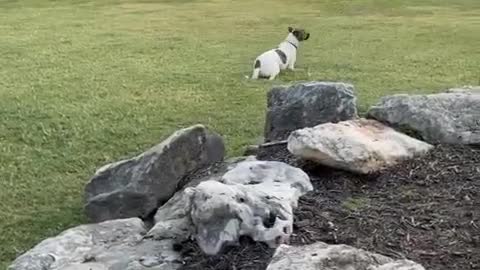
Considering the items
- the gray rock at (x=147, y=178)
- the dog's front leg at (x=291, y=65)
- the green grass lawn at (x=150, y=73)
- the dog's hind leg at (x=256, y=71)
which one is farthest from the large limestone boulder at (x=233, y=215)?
the dog's front leg at (x=291, y=65)

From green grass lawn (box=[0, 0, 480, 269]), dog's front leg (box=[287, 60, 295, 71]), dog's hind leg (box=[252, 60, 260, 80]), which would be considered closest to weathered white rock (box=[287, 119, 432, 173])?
green grass lawn (box=[0, 0, 480, 269])

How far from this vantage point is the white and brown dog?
8.65 meters

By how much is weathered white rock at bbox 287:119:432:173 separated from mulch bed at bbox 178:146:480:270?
50 millimetres

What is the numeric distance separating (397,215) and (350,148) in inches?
21.5

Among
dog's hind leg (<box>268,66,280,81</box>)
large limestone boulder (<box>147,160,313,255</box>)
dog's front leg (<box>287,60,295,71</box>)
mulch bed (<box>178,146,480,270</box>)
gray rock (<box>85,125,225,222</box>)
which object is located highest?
large limestone boulder (<box>147,160,313,255</box>)

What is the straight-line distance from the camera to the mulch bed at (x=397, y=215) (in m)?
2.95

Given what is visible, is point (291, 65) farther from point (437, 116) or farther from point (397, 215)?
point (397, 215)

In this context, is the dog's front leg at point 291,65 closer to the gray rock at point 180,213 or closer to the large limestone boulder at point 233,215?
the gray rock at point 180,213

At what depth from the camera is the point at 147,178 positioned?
4191 mm

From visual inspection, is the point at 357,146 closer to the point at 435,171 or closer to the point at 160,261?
the point at 435,171

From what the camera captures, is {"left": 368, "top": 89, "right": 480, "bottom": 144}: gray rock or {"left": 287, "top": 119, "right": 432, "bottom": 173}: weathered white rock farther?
{"left": 368, "top": 89, "right": 480, "bottom": 144}: gray rock

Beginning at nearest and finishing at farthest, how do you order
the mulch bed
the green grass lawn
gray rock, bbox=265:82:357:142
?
the mulch bed, gray rock, bbox=265:82:357:142, the green grass lawn

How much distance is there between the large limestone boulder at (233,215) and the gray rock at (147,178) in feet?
Result: 2.14

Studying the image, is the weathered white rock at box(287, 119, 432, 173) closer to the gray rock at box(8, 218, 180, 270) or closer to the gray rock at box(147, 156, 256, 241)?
the gray rock at box(147, 156, 256, 241)
